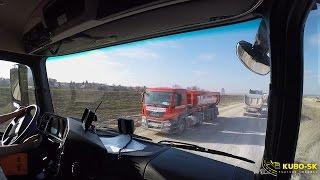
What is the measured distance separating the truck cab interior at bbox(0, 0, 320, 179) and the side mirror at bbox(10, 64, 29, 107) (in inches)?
25.7

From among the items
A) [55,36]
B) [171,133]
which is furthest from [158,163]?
[55,36]

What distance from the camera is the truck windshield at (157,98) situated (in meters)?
3.22

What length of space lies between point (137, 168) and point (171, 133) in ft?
1.62

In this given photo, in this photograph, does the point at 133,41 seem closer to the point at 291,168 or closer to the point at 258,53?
the point at 258,53

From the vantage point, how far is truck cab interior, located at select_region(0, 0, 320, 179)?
1.83 meters

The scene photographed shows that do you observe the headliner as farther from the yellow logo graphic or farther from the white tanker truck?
the yellow logo graphic

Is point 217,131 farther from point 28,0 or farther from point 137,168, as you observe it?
point 28,0

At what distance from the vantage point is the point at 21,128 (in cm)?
315

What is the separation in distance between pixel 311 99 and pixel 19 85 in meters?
3.93

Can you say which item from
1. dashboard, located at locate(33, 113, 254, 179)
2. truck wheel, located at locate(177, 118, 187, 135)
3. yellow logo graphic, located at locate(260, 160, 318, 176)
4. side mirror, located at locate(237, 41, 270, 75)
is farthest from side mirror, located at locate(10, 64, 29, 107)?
yellow logo graphic, located at locate(260, 160, 318, 176)

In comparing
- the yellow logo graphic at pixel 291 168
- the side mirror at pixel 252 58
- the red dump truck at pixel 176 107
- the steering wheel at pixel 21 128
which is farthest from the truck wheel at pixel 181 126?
the steering wheel at pixel 21 128

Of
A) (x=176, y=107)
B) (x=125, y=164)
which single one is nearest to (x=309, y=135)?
(x=125, y=164)

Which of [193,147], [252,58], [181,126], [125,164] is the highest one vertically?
[252,58]

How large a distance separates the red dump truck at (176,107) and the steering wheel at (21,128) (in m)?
1.04
